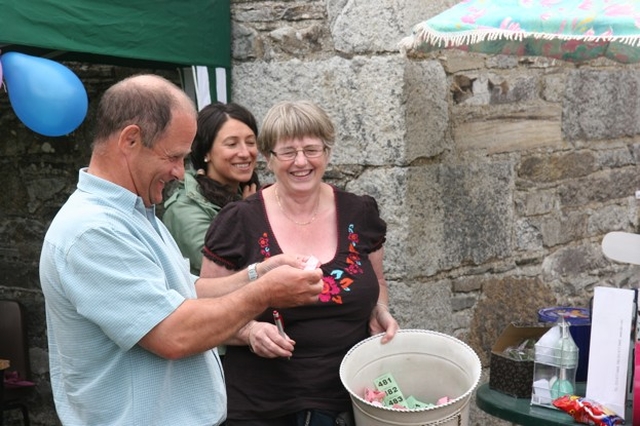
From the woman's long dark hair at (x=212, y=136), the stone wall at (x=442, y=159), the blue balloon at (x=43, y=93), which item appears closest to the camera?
the blue balloon at (x=43, y=93)

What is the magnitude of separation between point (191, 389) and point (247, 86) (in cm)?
219

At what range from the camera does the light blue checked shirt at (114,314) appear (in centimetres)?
193

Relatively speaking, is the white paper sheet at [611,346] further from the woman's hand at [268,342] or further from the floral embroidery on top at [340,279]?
the woman's hand at [268,342]

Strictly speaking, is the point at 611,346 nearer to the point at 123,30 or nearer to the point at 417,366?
the point at 417,366

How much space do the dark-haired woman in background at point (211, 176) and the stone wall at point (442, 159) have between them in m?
0.56

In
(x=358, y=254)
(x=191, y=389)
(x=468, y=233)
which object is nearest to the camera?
(x=191, y=389)

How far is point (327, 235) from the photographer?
2869 millimetres

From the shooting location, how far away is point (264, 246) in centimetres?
278

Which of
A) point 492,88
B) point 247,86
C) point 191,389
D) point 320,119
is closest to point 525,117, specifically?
point 492,88

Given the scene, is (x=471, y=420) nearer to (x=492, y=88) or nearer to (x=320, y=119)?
(x=492, y=88)

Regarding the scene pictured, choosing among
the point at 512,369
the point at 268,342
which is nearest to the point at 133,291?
the point at 268,342

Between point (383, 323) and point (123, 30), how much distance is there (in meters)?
1.64

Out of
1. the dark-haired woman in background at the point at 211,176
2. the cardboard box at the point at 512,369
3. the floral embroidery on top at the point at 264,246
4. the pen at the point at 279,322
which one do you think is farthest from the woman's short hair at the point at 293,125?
the cardboard box at the point at 512,369

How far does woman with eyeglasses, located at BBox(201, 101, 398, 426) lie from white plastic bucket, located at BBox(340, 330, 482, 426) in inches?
2.7
